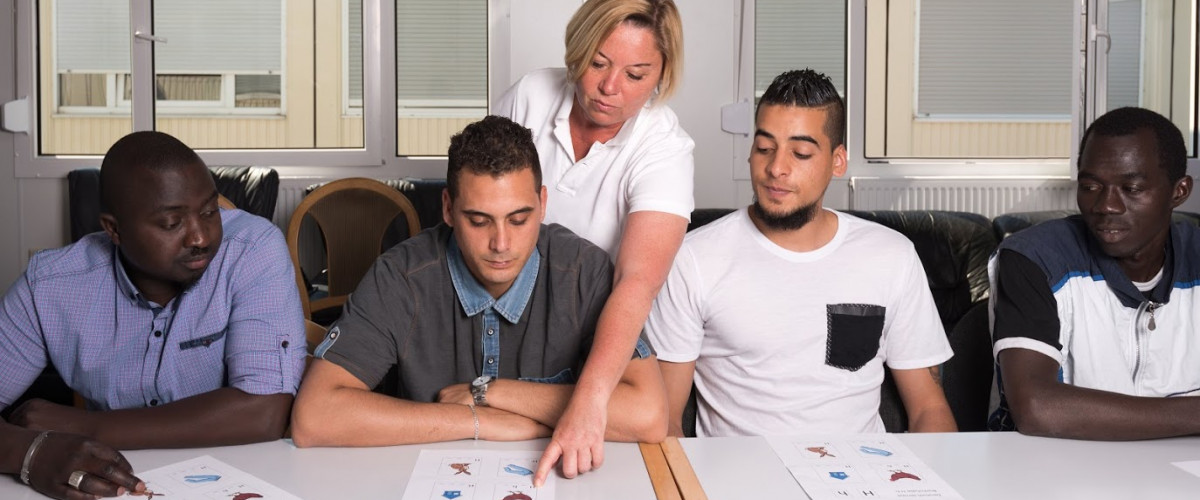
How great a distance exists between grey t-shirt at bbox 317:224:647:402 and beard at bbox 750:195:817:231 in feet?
1.34

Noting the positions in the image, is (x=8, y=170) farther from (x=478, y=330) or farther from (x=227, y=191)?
(x=478, y=330)

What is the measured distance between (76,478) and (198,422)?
253 millimetres

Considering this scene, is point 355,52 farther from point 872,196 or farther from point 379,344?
point 379,344

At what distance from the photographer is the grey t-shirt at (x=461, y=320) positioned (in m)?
1.72

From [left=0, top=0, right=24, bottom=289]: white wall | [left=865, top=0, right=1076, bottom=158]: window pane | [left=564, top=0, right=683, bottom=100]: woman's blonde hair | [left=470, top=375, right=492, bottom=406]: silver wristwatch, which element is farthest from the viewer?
[left=865, top=0, right=1076, bottom=158]: window pane

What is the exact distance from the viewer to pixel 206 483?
1.35 meters

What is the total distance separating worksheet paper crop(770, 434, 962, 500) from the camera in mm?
1327

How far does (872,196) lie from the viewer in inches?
199

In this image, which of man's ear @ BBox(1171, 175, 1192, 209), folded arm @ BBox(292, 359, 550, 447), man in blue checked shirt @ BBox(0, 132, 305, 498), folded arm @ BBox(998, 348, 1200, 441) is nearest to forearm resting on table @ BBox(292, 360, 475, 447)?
folded arm @ BBox(292, 359, 550, 447)

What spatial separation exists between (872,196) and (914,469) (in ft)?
12.5

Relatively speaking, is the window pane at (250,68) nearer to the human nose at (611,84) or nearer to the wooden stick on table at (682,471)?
the human nose at (611,84)

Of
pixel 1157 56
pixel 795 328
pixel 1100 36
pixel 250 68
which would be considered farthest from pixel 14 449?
pixel 1157 56

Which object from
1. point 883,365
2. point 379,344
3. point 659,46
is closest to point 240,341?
point 379,344

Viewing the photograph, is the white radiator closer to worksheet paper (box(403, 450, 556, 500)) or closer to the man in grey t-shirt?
the man in grey t-shirt
